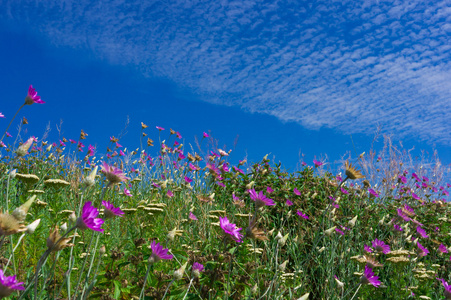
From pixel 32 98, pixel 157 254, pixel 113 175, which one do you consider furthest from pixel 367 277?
pixel 32 98

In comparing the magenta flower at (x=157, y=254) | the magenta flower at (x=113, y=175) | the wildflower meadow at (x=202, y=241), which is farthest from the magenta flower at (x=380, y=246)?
the magenta flower at (x=113, y=175)

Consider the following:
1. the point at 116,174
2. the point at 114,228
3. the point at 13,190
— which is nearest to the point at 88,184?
the point at 116,174

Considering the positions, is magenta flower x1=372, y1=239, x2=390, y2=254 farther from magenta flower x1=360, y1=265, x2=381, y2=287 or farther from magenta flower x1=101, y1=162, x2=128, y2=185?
magenta flower x1=101, y1=162, x2=128, y2=185

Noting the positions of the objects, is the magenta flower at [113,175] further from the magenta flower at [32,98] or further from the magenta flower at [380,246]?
the magenta flower at [380,246]

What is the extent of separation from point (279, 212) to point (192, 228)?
4.05ft

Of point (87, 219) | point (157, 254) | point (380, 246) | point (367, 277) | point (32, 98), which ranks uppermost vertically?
point (32, 98)

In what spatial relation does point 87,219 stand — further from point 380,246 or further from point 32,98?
point 380,246

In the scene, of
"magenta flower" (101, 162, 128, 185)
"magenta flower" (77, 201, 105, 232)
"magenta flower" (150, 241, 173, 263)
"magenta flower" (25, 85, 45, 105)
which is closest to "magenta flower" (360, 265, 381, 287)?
"magenta flower" (150, 241, 173, 263)

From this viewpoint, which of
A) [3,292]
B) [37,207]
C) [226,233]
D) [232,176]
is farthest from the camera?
[232,176]

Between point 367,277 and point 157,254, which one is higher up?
point 157,254

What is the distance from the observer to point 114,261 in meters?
1.92

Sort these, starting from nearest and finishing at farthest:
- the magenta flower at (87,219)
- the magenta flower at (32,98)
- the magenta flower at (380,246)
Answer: the magenta flower at (87,219) → the magenta flower at (32,98) → the magenta flower at (380,246)

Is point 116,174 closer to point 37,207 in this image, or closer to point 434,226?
point 37,207

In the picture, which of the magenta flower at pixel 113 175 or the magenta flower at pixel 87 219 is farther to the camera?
the magenta flower at pixel 113 175
